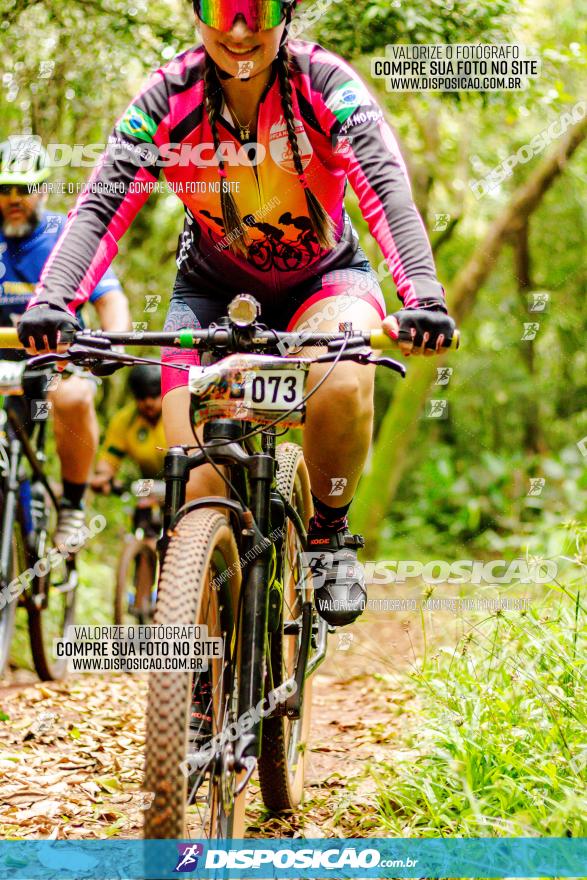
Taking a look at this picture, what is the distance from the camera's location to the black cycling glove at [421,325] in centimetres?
222

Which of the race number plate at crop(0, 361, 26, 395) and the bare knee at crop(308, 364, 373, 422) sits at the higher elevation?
the race number plate at crop(0, 361, 26, 395)

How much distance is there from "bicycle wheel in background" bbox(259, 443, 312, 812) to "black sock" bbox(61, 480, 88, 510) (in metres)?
1.95

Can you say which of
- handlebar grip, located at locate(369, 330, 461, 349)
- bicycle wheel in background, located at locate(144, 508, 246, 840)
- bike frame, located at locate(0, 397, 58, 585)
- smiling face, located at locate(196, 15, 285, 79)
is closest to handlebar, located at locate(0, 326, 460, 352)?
handlebar grip, located at locate(369, 330, 461, 349)

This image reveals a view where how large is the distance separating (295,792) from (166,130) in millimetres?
2139

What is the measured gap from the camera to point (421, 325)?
87.7 inches

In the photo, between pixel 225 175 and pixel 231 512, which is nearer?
pixel 231 512

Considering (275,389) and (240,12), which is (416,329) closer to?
(275,389)

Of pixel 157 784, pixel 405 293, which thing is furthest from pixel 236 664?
pixel 405 293

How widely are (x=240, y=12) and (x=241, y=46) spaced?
9cm

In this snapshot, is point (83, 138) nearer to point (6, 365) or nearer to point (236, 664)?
point (6, 365)

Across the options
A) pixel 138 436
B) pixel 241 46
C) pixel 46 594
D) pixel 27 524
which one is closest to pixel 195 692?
pixel 241 46

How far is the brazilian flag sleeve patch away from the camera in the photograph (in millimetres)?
2666

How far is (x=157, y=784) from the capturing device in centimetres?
185

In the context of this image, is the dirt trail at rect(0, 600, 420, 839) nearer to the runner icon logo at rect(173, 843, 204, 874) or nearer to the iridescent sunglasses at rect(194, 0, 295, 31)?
the runner icon logo at rect(173, 843, 204, 874)
